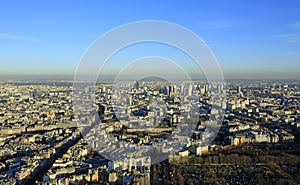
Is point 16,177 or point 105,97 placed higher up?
point 105,97

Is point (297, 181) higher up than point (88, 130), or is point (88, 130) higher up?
point (88, 130)

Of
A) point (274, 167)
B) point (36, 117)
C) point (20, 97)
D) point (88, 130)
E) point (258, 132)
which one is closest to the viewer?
point (274, 167)

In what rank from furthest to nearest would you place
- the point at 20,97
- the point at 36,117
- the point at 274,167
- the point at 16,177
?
the point at 20,97 < the point at 36,117 < the point at 274,167 < the point at 16,177

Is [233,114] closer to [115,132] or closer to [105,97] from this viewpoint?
[105,97]

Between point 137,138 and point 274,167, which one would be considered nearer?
point 274,167

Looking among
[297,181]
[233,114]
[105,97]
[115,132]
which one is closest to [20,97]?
[105,97]

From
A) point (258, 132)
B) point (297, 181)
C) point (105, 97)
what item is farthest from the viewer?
point (105, 97)

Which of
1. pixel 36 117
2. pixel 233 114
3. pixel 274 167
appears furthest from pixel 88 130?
pixel 233 114

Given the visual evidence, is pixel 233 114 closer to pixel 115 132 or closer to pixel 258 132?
pixel 258 132

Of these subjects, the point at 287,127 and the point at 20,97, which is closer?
the point at 287,127

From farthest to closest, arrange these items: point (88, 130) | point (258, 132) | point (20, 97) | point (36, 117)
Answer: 1. point (20, 97)
2. point (36, 117)
3. point (258, 132)
4. point (88, 130)
